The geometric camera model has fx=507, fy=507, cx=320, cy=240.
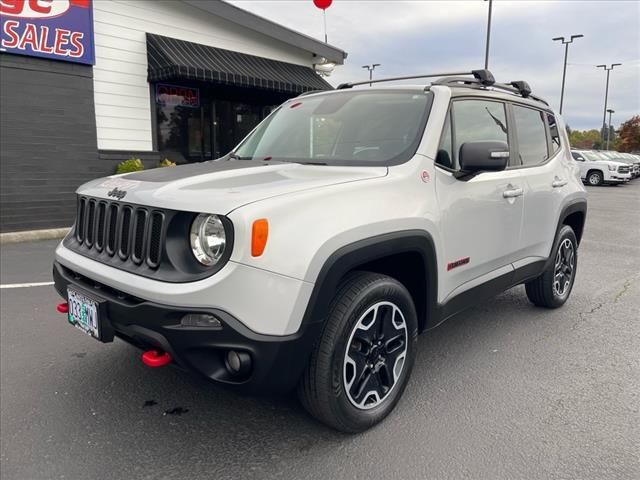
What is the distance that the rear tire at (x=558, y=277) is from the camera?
14.7 ft

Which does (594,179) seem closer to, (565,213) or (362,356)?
(565,213)

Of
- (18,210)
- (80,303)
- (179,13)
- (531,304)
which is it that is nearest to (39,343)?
(80,303)

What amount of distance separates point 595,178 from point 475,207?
24.2 m

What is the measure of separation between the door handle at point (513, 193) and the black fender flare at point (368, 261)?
998mm

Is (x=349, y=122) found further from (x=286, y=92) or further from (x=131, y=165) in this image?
(x=286, y=92)

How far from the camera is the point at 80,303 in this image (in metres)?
2.60

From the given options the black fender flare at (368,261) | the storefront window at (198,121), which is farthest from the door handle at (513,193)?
the storefront window at (198,121)

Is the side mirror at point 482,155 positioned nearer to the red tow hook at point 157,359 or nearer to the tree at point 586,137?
the red tow hook at point 157,359

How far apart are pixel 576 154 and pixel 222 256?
26054 millimetres

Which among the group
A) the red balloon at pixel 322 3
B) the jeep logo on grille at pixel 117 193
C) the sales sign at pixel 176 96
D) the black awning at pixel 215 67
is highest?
the red balloon at pixel 322 3

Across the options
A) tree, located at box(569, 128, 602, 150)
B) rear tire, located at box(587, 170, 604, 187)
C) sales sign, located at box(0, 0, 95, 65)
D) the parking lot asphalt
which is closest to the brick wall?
sales sign, located at box(0, 0, 95, 65)

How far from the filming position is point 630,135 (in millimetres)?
54188

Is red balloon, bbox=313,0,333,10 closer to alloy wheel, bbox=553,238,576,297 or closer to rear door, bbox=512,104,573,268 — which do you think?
rear door, bbox=512,104,573,268

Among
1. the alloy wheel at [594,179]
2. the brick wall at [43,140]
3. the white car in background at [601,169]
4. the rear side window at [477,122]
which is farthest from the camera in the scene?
the alloy wheel at [594,179]
